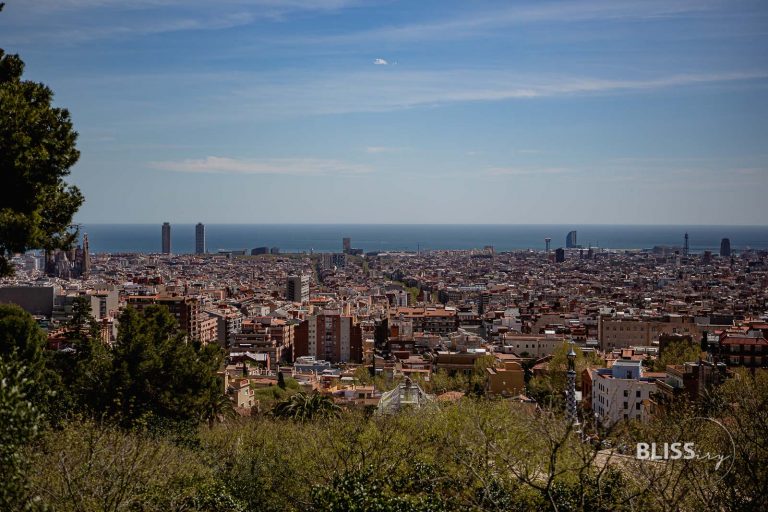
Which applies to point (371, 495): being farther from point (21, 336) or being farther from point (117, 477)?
point (21, 336)

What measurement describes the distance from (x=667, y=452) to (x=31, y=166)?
6.41m

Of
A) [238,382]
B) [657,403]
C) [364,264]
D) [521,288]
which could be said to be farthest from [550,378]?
[364,264]

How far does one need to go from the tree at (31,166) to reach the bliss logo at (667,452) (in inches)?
239

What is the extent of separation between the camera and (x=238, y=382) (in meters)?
23.1

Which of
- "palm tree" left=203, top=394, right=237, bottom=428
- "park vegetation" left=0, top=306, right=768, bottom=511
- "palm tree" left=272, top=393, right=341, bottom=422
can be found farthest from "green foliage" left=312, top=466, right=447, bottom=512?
"palm tree" left=203, top=394, right=237, bottom=428

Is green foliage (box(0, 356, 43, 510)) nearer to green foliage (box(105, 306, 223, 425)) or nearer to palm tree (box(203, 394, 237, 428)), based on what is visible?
green foliage (box(105, 306, 223, 425))

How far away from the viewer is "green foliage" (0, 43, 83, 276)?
22.2 ft

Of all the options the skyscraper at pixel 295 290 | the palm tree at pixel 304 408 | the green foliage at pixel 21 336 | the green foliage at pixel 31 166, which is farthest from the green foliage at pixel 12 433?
the skyscraper at pixel 295 290

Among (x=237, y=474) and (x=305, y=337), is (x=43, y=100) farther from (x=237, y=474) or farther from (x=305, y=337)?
(x=305, y=337)

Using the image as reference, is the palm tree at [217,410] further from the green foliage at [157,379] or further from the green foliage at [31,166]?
the green foliage at [31,166]

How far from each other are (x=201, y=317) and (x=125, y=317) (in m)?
29.0

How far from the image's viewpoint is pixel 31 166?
22.9ft

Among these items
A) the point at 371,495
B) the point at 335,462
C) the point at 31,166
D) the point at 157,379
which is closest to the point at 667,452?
the point at 371,495

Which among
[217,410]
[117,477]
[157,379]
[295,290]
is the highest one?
[117,477]
